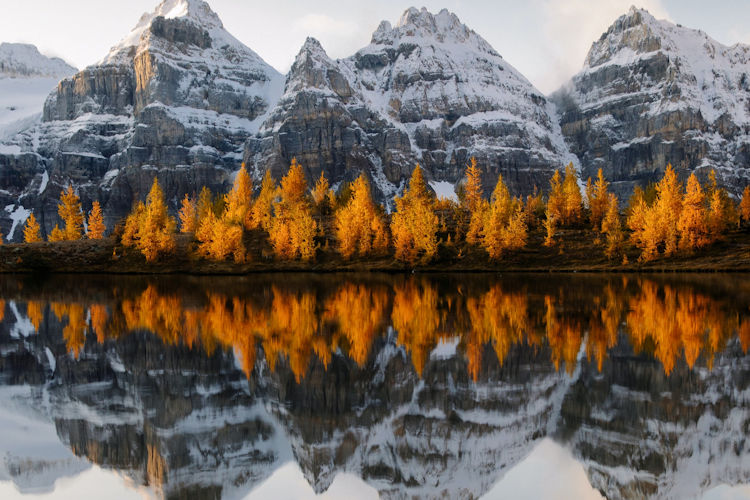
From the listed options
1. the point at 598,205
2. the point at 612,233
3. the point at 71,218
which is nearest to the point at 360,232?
the point at 612,233

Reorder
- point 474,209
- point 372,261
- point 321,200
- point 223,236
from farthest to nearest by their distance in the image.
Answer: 1. point 321,200
2. point 474,209
3. point 223,236
4. point 372,261

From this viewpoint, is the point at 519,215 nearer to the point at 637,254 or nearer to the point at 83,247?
the point at 637,254

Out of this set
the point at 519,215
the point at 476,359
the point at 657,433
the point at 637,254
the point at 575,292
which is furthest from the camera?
the point at 519,215

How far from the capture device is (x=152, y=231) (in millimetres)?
92812

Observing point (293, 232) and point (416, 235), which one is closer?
point (416, 235)

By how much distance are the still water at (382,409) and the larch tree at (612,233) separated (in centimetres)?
5624

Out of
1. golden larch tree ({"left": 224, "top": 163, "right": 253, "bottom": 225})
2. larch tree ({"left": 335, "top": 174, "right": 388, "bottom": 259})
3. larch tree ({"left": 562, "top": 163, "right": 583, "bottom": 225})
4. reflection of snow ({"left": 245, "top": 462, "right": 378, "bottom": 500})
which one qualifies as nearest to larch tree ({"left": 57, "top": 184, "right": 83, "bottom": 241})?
golden larch tree ({"left": 224, "top": 163, "right": 253, "bottom": 225})

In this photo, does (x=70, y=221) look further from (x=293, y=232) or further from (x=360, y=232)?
(x=360, y=232)

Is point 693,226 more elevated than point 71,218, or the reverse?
point 71,218

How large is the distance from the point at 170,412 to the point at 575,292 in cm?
3548

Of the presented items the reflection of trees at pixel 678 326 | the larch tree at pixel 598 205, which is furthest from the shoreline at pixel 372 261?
the reflection of trees at pixel 678 326

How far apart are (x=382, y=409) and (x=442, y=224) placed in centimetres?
8193

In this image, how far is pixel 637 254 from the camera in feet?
273

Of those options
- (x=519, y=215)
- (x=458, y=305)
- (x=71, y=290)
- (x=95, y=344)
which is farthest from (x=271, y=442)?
(x=519, y=215)
